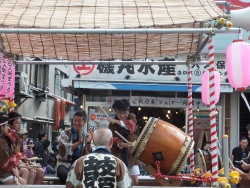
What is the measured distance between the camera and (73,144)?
225 inches

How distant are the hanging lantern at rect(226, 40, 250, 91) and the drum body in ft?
4.96

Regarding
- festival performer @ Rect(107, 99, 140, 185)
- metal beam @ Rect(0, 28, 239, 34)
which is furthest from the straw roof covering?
festival performer @ Rect(107, 99, 140, 185)

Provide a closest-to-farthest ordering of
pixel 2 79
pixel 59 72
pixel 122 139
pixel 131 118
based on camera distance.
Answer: pixel 122 139
pixel 131 118
pixel 2 79
pixel 59 72

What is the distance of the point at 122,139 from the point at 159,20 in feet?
5.37

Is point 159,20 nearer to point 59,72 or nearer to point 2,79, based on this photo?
point 2,79

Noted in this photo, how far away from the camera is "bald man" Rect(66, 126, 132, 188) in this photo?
383 cm

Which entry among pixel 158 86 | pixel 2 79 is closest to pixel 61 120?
pixel 158 86

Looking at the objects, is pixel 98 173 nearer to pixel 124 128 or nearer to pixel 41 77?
pixel 124 128

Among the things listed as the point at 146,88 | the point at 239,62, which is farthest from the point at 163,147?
the point at 146,88

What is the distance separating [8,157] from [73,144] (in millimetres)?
865

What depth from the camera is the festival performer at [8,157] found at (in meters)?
5.21

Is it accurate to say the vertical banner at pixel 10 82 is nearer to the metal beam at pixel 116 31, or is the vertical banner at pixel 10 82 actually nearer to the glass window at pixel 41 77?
the metal beam at pixel 116 31

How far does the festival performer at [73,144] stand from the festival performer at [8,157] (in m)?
0.55

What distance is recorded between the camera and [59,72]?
86.2 feet
